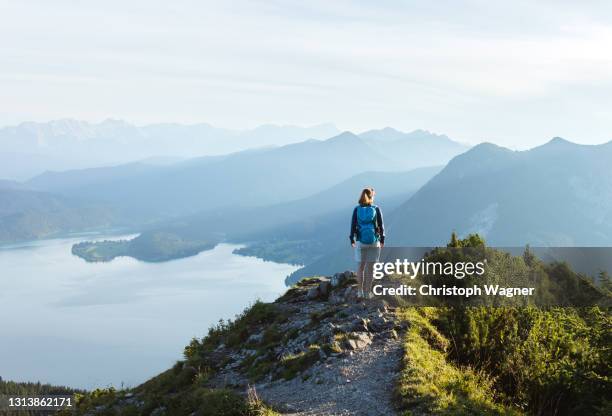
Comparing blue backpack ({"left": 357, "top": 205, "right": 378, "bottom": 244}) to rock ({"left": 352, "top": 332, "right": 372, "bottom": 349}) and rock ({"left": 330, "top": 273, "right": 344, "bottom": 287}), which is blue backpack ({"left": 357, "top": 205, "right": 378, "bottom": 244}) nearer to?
rock ({"left": 352, "top": 332, "right": 372, "bottom": 349})

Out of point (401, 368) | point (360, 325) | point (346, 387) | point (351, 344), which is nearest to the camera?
point (346, 387)

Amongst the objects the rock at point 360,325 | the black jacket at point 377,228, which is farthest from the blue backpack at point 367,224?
the rock at point 360,325

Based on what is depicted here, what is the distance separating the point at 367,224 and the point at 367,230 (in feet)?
0.72

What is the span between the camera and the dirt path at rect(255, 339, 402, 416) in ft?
43.7

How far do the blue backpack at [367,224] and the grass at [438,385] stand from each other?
376cm

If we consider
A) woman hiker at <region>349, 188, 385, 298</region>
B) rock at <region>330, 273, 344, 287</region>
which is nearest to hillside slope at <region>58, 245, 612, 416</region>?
woman hiker at <region>349, 188, 385, 298</region>

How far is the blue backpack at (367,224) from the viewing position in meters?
19.0

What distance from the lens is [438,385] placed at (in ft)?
44.6

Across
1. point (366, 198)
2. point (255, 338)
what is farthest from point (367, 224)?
point (255, 338)

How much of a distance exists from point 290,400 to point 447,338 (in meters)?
5.97

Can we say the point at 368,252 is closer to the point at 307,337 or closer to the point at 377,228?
the point at 377,228

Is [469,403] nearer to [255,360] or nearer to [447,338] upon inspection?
[447,338]

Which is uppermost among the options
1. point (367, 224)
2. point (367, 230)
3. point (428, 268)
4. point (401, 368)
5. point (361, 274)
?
point (367, 224)

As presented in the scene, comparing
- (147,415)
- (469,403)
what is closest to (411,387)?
(469,403)
